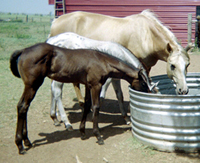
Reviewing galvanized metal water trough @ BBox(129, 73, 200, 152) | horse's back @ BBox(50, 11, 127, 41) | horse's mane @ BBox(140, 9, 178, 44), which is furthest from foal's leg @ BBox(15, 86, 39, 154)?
horse's mane @ BBox(140, 9, 178, 44)

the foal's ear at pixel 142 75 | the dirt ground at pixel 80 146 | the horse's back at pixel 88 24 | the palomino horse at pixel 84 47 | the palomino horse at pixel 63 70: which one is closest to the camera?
the dirt ground at pixel 80 146

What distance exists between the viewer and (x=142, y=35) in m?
5.12

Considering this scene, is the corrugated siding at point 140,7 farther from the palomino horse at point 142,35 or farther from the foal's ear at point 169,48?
the foal's ear at point 169,48

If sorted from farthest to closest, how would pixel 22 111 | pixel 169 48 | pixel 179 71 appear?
pixel 169 48
pixel 179 71
pixel 22 111

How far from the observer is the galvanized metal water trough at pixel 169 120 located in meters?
3.43

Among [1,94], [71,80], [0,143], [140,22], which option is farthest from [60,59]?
[1,94]

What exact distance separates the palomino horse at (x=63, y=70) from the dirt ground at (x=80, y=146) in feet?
0.69

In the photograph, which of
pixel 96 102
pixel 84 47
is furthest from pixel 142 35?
pixel 96 102

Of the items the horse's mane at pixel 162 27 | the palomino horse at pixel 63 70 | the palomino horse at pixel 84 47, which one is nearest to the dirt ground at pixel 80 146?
the palomino horse at pixel 63 70

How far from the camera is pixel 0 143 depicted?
4266 millimetres

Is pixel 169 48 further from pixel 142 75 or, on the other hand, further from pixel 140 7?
pixel 140 7

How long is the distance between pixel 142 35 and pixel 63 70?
189cm

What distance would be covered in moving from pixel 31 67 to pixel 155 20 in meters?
2.53

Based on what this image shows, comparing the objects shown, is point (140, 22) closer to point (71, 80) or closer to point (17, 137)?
point (71, 80)
